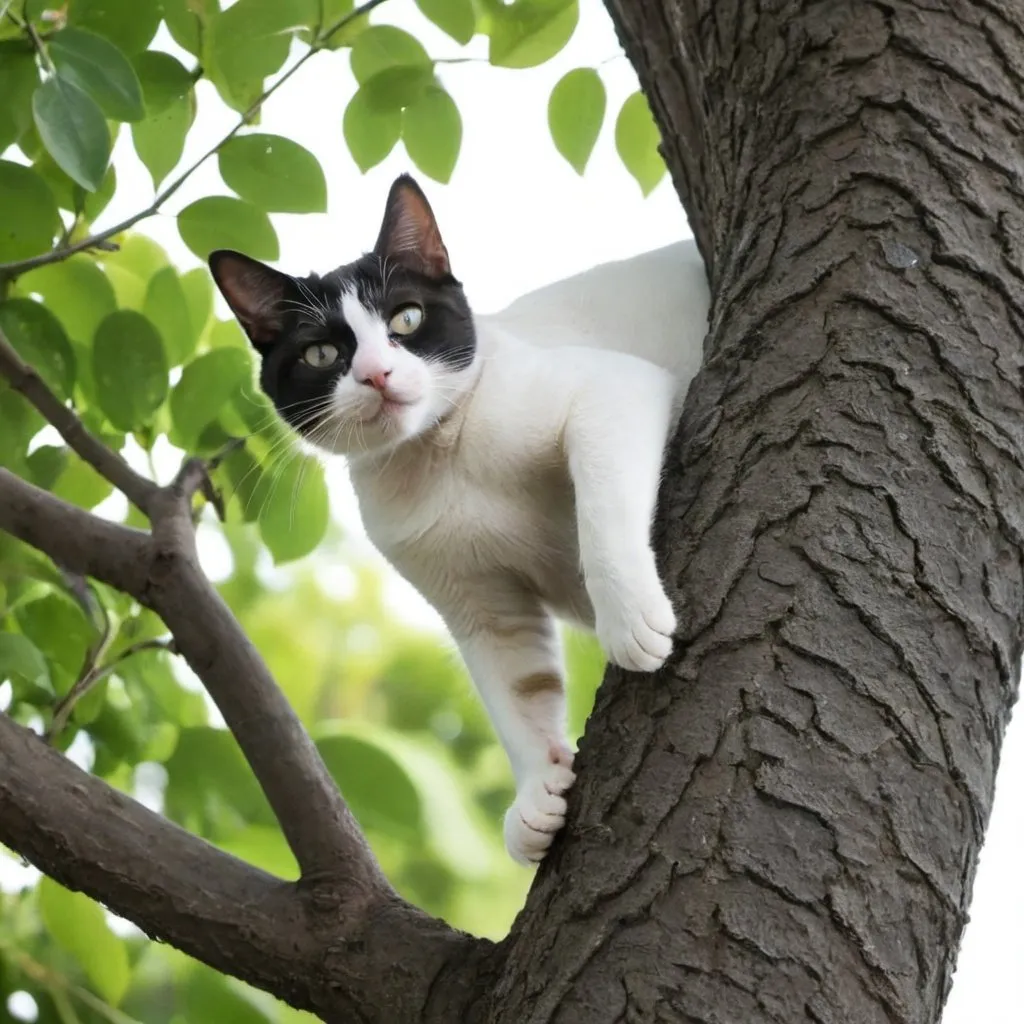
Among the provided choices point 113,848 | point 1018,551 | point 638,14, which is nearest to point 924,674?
point 1018,551

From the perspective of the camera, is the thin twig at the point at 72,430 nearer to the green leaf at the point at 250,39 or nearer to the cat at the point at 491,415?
the cat at the point at 491,415

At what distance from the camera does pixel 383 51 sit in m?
1.81

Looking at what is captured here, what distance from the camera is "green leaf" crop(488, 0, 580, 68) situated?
186 cm

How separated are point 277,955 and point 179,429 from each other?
86 cm

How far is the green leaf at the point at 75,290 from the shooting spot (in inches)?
72.5

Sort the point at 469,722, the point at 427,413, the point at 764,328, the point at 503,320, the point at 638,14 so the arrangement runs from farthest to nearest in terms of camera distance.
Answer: the point at 469,722, the point at 503,320, the point at 638,14, the point at 427,413, the point at 764,328

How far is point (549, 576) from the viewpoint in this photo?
170 cm

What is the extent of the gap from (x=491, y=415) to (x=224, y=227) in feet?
1.63

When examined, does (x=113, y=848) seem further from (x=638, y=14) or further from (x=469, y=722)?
(x=469, y=722)

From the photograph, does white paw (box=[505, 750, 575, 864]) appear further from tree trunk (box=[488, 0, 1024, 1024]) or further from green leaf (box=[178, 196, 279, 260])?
green leaf (box=[178, 196, 279, 260])

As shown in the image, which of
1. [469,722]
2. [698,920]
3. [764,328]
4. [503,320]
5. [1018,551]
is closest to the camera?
[698,920]

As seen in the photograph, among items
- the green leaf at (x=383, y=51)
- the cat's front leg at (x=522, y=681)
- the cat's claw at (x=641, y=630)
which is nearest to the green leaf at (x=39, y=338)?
the green leaf at (x=383, y=51)

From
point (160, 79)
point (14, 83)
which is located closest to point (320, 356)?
point (160, 79)

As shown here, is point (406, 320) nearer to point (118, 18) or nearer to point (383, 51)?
point (383, 51)
